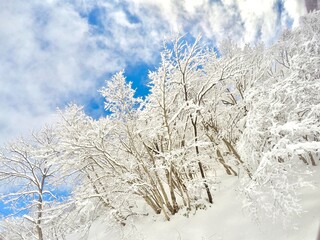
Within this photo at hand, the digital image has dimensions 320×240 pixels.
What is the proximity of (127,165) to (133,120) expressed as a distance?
2.27 metres

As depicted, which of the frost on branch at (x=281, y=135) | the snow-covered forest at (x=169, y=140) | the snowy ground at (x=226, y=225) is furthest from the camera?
the snow-covered forest at (x=169, y=140)

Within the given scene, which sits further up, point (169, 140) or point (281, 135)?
point (169, 140)

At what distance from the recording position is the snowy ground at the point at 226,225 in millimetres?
8234

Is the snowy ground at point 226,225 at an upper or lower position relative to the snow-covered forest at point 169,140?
lower

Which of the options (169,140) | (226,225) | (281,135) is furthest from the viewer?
(169,140)

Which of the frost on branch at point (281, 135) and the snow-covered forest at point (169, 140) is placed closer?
the frost on branch at point (281, 135)

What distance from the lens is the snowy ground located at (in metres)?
8.23

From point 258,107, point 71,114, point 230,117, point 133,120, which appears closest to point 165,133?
point 133,120

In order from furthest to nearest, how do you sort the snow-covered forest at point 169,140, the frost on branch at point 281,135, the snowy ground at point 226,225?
1. the snow-covered forest at point 169,140
2. the snowy ground at point 226,225
3. the frost on branch at point 281,135

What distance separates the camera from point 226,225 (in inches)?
406

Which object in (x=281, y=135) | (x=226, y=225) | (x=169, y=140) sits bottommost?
(x=226, y=225)

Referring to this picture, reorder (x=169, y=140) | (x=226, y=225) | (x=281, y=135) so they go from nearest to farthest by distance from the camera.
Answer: (x=281, y=135), (x=226, y=225), (x=169, y=140)

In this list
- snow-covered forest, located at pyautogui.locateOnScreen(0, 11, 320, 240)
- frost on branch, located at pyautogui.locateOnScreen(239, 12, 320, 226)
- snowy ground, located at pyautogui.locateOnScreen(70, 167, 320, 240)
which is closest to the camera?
frost on branch, located at pyautogui.locateOnScreen(239, 12, 320, 226)

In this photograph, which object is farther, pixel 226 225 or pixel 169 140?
pixel 169 140
